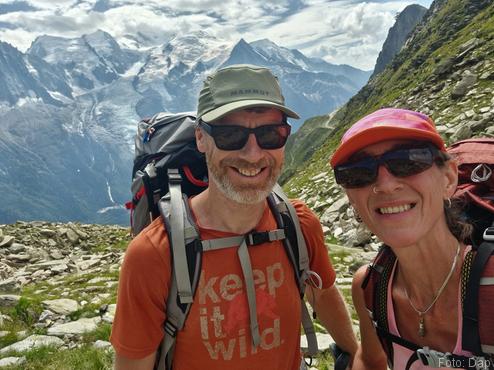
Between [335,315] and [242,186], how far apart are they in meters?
2.10

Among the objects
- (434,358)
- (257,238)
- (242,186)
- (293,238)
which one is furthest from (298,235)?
(434,358)

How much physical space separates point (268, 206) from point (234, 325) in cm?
132

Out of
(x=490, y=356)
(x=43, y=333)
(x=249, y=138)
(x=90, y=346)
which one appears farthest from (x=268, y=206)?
(x=43, y=333)

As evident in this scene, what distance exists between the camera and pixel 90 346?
796 centimetres

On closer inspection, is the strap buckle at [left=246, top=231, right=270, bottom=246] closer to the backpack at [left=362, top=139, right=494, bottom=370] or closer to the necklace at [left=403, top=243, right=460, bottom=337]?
the backpack at [left=362, top=139, right=494, bottom=370]

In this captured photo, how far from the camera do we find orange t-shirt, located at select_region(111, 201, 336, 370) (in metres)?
3.56

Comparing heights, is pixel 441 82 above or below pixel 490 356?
above

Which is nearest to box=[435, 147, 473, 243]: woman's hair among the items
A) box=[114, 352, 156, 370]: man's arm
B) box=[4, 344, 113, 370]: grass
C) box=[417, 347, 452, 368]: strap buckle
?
box=[417, 347, 452, 368]: strap buckle

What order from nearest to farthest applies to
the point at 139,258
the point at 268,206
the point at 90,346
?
the point at 139,258 < the point at 268,206 < the point at 90,346

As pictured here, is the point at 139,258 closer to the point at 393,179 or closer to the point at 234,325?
the point at 234,325

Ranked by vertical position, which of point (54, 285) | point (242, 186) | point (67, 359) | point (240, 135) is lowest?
point (67, 359)

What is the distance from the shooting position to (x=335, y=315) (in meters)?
4.85

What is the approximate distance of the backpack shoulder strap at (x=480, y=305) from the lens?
2.78m

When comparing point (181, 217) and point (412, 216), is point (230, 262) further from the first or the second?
point (412, 216)
